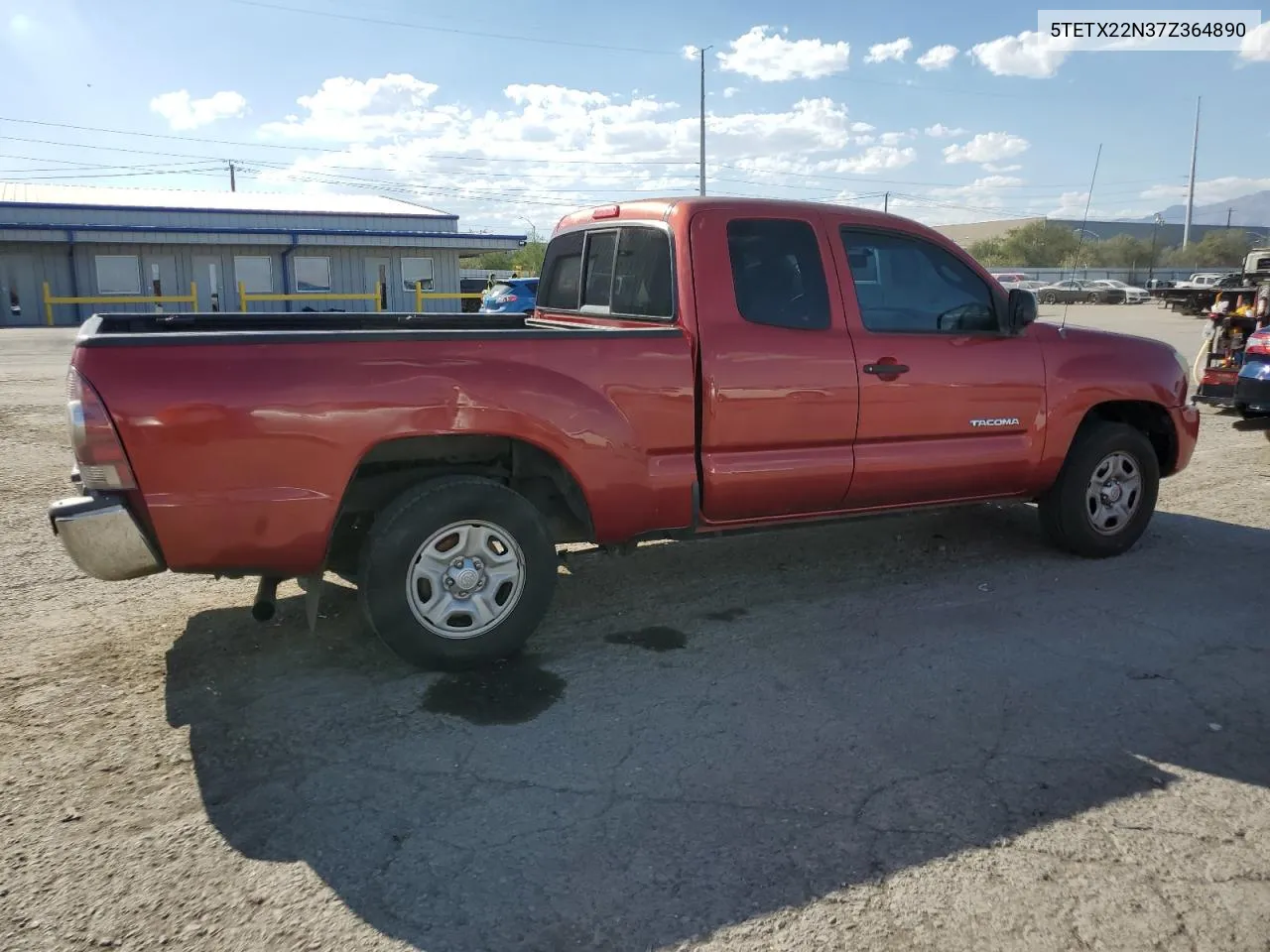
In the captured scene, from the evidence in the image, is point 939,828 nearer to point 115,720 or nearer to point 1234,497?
point 115,720

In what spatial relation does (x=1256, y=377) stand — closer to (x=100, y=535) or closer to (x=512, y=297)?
(x=100, y=535)

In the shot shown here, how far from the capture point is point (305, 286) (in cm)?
3375

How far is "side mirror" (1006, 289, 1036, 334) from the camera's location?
5.34 m

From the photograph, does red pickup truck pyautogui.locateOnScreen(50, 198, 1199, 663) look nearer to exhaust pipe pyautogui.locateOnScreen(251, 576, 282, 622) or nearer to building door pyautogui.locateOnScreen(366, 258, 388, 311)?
exhaust pipe pyautogui.locateOnScreen(251, 576, 282, 622)

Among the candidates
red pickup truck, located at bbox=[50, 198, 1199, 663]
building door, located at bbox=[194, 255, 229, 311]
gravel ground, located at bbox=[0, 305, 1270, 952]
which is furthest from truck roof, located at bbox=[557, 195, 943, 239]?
building door, located at bbox=[194, 255, 229, 311]

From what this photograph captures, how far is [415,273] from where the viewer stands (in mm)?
35562

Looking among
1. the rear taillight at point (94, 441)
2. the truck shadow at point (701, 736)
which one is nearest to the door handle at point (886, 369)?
the truck shadow at point (701, 736)

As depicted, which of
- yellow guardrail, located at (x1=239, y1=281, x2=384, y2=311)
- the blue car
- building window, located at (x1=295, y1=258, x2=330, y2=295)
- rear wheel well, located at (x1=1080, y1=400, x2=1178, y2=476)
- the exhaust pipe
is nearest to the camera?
the exhaust pipe

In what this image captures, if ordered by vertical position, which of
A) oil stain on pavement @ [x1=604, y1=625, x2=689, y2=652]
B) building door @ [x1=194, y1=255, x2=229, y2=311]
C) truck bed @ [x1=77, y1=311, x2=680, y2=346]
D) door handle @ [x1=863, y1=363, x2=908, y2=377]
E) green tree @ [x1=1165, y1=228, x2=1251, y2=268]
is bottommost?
oil stain on pavement @ [x1=604, y1=625, x2=689, y2=652]

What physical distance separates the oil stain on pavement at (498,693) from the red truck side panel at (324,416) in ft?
2.33

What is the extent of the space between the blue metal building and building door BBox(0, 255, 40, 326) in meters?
0.03

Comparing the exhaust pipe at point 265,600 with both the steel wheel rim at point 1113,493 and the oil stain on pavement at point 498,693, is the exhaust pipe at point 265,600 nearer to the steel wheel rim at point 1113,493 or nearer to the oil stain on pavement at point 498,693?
the oil stain on pavement at point 498,693

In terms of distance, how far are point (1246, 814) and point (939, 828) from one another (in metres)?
1.04

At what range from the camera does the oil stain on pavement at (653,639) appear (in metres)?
4.60
